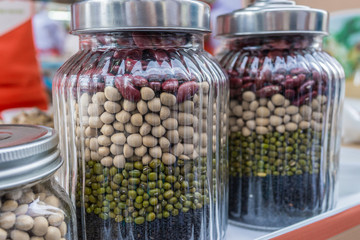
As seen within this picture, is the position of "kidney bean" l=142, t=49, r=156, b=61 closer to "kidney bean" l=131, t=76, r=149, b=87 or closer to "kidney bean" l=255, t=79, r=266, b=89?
"kidney bean" l=131, t=76, r=149, b=87

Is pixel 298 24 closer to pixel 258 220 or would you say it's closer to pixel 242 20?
pixel 242 20

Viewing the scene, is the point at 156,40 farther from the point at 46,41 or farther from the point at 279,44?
Result: the point at 46,41

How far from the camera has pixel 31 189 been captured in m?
0.29

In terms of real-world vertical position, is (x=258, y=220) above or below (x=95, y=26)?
below

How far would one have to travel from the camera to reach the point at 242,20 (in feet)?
1.40

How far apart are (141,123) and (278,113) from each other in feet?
0.55

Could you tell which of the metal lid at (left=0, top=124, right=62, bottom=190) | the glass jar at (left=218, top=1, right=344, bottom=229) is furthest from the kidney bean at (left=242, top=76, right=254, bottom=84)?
the metal lid at (left=0, top=124, right=62, bottom=190)

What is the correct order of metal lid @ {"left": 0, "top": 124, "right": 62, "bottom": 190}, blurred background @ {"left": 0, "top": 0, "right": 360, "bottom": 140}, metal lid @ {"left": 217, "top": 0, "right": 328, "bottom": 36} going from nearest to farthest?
1. metal lid @ {"left": 0, "top": 124, "right": 62, "bottom": 190}
2. metal lid @ {"left": 217, "top": 0, "right": 328, "bottom": 36}
3. blurred background @ {"left": 0, "top": 0, "right": 360, "bottom": 140}

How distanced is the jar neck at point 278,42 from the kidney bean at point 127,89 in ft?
0.58

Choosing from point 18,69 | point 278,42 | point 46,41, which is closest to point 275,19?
point 278,42

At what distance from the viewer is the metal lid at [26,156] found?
0.26 meters

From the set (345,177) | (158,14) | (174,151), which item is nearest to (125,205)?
(174,151)

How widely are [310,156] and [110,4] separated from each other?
0.27 metres

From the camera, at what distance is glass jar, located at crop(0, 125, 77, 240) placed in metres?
0.26
